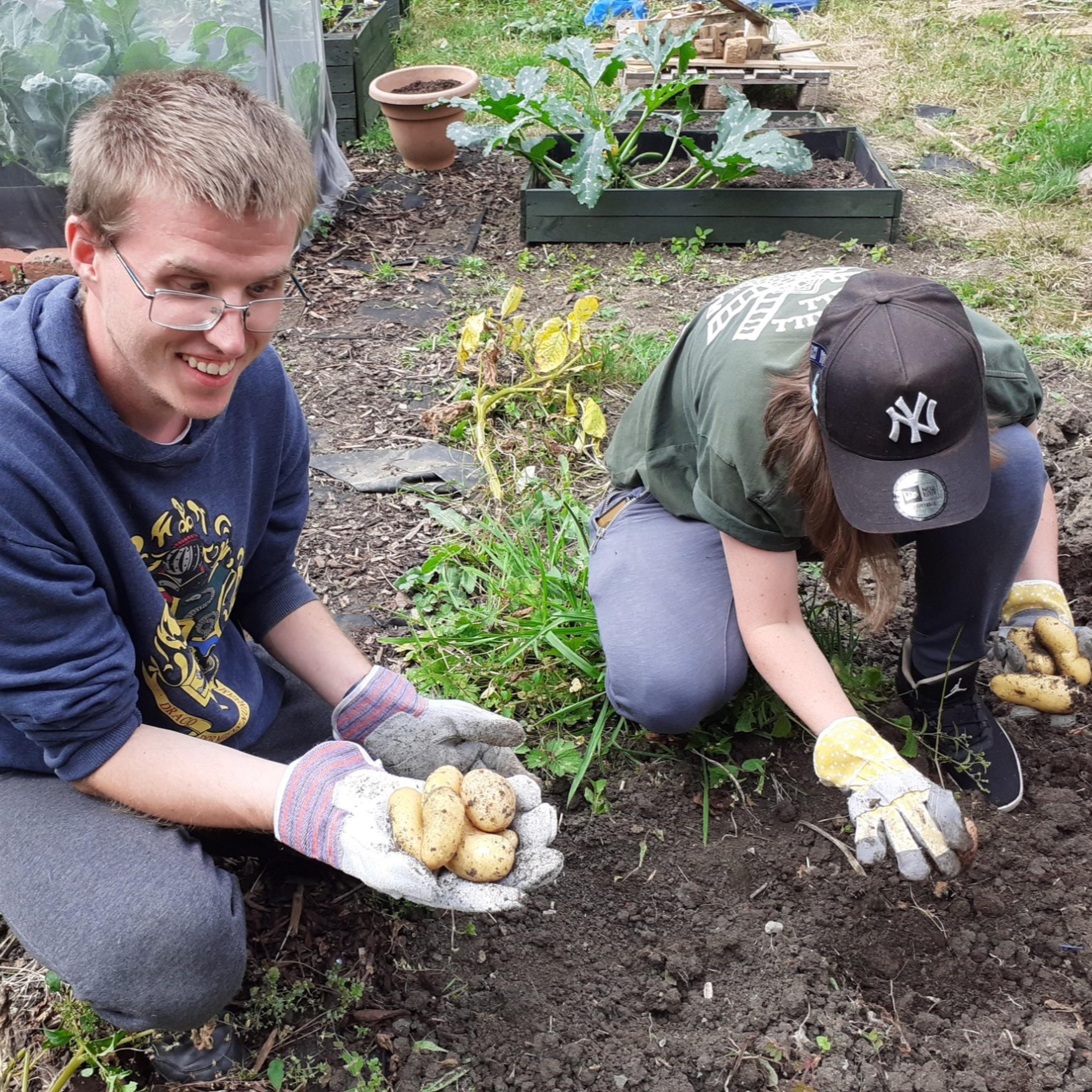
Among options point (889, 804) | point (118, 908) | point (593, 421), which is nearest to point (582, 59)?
point (593, 421)

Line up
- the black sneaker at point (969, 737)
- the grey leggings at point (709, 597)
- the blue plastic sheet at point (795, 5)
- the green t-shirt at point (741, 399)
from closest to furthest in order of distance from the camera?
the green t-shirt at point (741, 399)
the grey leggings at point (709, 597)
the black sneaker at point (969, 737)
the blue plastic sheet at point (795, 5)

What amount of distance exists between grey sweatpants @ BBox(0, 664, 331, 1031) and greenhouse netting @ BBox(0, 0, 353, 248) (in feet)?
11.3

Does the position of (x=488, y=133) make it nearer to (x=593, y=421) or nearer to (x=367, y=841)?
(x=593, y=421)

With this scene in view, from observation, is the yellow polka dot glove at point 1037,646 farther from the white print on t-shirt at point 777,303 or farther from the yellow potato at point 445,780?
the yellow potato at point 445,780

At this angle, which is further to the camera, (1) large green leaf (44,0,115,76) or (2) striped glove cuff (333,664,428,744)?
(1) large green leaf (44,0,115,76)

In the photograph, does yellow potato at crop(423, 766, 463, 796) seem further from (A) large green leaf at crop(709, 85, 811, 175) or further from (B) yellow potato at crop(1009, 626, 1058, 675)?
(A) large green leaf at crop(709, 85, 811, 175)

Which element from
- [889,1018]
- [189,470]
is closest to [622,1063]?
[889,1018]

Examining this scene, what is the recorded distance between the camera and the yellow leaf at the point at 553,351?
131 inches

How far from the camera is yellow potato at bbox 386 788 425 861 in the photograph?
140cm

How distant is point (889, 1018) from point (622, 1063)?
18.6 inches

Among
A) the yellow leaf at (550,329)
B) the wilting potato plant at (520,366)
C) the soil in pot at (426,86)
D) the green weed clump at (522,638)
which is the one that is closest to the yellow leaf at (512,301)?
the wilting potato plant at (520,366)

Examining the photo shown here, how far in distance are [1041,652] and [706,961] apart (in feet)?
3.33

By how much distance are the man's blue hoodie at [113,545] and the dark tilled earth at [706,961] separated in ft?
1.55

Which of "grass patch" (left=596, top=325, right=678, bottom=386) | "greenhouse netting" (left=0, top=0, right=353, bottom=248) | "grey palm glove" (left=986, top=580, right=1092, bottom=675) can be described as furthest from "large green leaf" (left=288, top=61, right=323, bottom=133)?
"grey palm glove" (left=986, top=580, right=1092, bottom=675)
